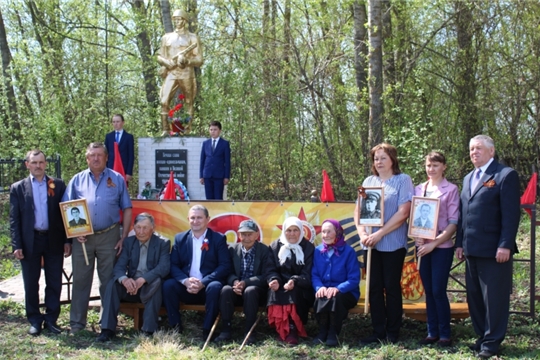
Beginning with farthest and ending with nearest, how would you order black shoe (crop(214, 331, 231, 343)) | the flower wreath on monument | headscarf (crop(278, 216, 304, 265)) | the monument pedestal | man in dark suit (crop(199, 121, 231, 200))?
the flower wreath on monument → the monument pedestal → man in dark suit (crop(199, 121, 231, 200)) → headscarf (crop(278, 216, 304, 265)) → black shoe (crop(214, 331, 231, 343))

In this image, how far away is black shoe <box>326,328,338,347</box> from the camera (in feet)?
16.6

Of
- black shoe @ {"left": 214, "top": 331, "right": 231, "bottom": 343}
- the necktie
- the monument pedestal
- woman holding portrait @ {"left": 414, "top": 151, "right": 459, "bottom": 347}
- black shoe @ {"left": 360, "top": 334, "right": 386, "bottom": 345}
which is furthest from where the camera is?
the monument pedestal

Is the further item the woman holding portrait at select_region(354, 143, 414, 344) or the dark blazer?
the dark blazer

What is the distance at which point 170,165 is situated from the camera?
1145 cm

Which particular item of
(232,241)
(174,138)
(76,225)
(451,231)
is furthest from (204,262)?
(174,138)

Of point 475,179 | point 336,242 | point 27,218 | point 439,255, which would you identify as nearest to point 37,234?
point 27,218

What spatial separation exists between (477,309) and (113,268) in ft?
10.7

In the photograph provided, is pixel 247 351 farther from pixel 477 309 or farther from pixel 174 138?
pixel 174 138

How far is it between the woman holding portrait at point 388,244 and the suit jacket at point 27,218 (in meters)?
2.78

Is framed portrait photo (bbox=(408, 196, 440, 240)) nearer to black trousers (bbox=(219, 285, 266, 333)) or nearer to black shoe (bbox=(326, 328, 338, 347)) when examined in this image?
black shoe (bbox=(326, 328, 338, 347))

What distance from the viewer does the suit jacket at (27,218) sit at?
5504 mm

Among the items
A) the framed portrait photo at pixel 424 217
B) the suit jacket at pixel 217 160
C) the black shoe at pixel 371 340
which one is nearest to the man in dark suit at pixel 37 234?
the black shoe at pixel 371 340

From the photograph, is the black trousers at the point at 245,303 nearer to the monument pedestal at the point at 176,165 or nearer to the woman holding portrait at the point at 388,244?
the woman holding portrait at the point at 388,244

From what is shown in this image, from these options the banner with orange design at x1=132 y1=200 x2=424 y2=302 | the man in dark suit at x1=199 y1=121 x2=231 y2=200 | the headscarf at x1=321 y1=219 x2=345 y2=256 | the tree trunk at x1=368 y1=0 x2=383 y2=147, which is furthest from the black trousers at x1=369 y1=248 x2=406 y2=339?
the tree trunk at x1=368 y1=0 x2=383 y2=147
